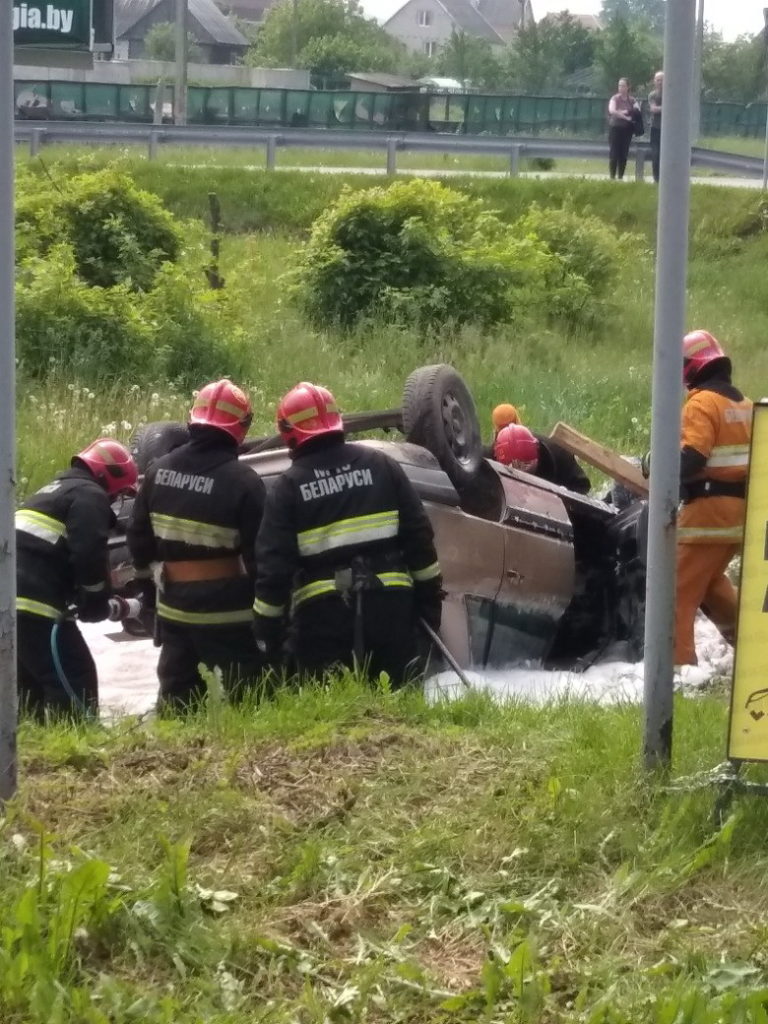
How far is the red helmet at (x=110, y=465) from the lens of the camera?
689 cm

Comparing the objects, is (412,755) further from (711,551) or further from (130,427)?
(130,427)

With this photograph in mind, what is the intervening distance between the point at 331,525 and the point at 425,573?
0.49m

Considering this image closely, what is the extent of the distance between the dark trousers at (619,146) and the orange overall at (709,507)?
16768 millimetres

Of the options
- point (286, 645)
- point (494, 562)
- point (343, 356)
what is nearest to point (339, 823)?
point (286, 645)

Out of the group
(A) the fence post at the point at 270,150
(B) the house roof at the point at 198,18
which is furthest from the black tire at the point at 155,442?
(B) the house roof at the point at 198,18

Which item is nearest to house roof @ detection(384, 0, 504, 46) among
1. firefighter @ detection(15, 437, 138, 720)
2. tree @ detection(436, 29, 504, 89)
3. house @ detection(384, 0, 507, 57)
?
house @ detection(384, 0, 507, 57)

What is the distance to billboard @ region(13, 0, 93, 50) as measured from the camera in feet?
40.8

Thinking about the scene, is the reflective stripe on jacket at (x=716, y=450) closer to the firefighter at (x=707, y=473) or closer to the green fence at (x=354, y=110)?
the firefighter at (x=707, y=473)

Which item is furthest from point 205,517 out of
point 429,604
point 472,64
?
point 472,64

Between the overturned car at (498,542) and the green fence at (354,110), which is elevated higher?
the green fence at (354,110)

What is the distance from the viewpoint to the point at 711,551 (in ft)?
25.3

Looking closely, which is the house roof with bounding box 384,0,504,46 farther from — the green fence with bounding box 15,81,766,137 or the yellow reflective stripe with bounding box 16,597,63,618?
the yellow reflective stripe with bounding box 16,597,63,618

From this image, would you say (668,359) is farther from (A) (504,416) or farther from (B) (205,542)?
(A) (504,416)

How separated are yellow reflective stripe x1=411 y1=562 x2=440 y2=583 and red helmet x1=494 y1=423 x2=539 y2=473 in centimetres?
291
